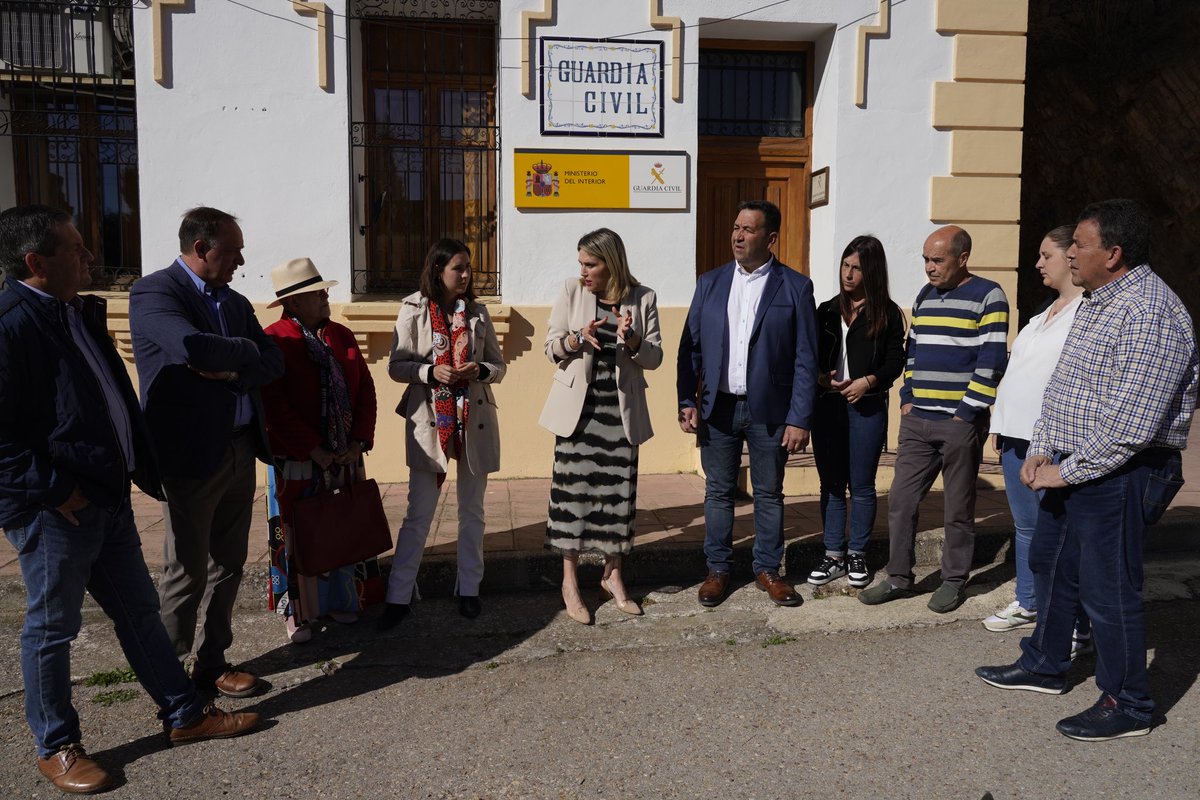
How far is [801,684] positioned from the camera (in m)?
3.75

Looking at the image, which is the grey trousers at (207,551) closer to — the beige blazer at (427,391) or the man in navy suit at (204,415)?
the man in navy suit at (204,415)

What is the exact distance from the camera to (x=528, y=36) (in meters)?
6.71

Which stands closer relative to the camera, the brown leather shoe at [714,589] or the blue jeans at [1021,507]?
the blue jeans at [1021,507]

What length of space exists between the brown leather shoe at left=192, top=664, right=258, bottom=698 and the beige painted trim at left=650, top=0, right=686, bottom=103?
5.07m

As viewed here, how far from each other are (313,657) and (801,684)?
83.6 inches

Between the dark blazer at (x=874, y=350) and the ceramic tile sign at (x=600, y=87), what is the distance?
2.85 meters

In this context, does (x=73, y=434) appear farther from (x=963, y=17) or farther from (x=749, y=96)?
(x=963, y=17)

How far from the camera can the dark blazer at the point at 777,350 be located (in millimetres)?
4520

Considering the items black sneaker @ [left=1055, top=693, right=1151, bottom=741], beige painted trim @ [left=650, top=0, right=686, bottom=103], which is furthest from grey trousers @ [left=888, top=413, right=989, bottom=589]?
beige painted trim @ [left=650, top=0, right=686, bottom=103]

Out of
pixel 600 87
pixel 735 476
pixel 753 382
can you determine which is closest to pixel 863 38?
pixel 600 87

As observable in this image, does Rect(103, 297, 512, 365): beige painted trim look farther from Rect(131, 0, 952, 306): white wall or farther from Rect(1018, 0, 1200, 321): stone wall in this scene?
Rect(1018, 0, 1200, 321): stone wall

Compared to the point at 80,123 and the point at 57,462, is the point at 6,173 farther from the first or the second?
the point at 57,462

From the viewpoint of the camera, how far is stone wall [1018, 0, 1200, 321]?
35.9 ft

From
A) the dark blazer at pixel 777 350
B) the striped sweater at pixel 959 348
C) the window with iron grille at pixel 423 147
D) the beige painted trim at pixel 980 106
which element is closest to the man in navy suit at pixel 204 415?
the dark blazer at pixel 777 350
